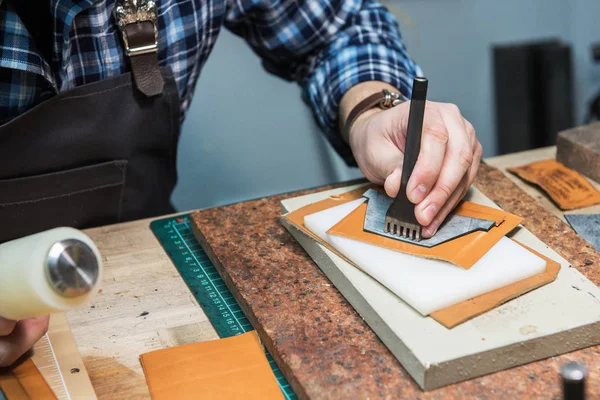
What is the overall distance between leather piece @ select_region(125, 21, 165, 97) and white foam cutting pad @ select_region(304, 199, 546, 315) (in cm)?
46

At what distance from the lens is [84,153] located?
4.02 feet

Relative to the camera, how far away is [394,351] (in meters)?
0.83

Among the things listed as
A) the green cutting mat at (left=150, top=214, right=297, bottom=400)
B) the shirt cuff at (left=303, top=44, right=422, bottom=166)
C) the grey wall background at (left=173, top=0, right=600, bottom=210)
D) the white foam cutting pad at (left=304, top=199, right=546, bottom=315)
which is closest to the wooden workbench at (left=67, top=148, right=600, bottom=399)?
the green cutting mat at (left=150, top=214, right=297, bottom=400)

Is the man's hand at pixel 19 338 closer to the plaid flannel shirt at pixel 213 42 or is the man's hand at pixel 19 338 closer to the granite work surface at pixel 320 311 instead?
the granite work surface at pixel 320 311

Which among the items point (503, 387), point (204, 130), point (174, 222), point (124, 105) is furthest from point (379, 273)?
point (204, 130)

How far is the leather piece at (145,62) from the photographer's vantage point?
115 centimetres

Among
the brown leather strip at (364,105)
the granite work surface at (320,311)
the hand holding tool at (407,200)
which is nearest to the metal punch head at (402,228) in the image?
the hand holding tool at (407,200)

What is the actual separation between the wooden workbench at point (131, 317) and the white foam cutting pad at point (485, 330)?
230 mm

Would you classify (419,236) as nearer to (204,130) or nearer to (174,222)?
(174,222)

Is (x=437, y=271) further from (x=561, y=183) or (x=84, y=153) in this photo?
(x=84, y=153)

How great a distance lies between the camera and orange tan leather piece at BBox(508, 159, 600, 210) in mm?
1192

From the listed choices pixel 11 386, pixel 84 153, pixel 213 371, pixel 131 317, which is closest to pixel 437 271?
pixel 213 371

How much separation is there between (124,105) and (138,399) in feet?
1.83

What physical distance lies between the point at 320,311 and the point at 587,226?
466 millimetres
